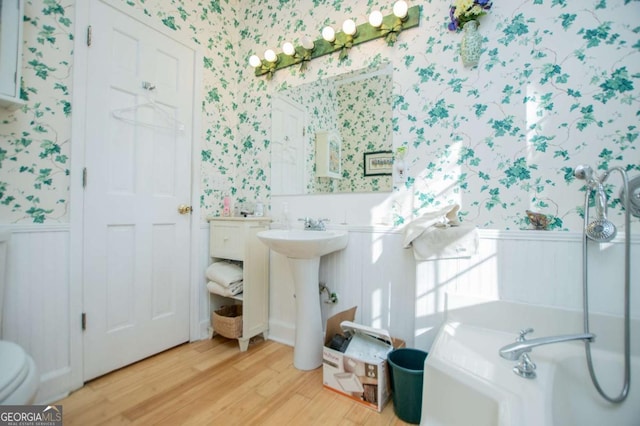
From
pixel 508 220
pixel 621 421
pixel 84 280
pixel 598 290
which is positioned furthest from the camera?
pixel 84 280

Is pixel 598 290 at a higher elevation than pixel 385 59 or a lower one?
lower

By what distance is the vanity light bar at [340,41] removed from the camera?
5.58 feet

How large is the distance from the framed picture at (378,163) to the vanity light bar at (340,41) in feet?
2.26

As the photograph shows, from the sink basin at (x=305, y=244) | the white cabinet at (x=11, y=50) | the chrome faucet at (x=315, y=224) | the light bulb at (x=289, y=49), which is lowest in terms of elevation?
the sink basin at (x=305, y=244)

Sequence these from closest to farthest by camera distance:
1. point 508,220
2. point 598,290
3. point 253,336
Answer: point 598,290, point 508,220, point 253,336

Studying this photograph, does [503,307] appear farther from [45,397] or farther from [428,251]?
[45,397]

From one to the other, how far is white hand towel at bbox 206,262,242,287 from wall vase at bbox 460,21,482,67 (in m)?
1.97

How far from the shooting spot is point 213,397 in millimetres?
1479

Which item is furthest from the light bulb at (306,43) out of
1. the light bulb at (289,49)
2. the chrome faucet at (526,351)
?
the chrome faucet at (526,351)

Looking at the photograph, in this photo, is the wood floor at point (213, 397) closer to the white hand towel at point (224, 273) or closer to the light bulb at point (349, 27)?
the white hand towel at point (224, 273)

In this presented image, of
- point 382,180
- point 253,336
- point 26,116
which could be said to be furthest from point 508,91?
point 26,116

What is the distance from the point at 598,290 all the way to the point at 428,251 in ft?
2.34

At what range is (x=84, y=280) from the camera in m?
1.55

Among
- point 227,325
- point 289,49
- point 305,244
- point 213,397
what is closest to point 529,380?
point 305,244
